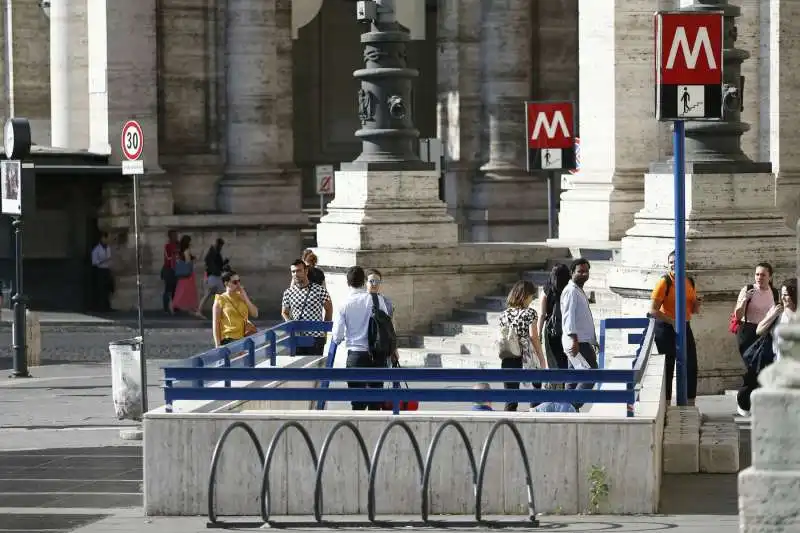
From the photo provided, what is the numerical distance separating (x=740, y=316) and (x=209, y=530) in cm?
706

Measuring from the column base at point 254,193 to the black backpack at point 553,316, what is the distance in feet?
66.2

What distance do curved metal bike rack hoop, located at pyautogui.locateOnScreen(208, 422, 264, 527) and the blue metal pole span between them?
409 centimetres

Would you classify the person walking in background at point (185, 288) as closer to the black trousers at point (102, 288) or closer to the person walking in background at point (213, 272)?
the person walking in background at point (213, 272)

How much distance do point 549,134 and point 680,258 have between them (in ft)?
45.0

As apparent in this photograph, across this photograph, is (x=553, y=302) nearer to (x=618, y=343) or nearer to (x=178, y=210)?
(x=618, y=343)

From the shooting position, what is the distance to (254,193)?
39.4 m

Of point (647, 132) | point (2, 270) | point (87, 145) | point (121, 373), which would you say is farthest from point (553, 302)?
point (87, 145)

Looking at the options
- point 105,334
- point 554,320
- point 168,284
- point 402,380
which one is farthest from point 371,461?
point 168,284

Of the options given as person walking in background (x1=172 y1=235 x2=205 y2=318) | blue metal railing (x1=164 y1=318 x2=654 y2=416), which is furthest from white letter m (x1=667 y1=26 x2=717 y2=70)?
person walking in background (x1=172 y1=235 x2=205 y2=318)

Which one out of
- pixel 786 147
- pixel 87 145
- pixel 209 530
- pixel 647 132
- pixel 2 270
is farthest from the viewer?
pixel 87 145

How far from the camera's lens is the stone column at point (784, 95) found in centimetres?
2861

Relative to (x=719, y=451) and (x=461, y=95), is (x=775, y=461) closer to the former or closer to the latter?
(x=719, y=451)

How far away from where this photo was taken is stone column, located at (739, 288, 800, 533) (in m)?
10.3

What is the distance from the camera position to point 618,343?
21.9 metres
